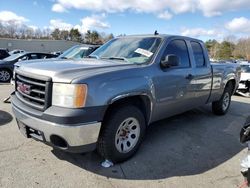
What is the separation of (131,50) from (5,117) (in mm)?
3228

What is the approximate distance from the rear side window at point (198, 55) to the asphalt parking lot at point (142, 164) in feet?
4.81

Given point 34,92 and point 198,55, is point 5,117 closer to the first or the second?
point 34,92

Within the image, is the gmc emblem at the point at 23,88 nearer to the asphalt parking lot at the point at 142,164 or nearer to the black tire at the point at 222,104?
the asphalt parking lot at the point at 142,164

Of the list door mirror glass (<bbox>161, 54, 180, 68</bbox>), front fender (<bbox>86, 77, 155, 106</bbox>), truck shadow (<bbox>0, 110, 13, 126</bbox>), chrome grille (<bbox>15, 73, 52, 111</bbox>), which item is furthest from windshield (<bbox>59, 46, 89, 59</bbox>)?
front fender (<bbox>86, 77, 155, 106</bbox>)

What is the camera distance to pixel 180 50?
209 inches

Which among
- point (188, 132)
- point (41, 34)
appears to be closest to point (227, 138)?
point (188, 132)

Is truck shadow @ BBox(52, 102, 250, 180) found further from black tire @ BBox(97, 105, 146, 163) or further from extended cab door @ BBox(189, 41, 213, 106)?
extended cab door @ BBox(189, 41, 213, 106)

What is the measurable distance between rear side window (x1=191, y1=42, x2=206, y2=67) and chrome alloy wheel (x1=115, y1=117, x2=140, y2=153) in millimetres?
2244

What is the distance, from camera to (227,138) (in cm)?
562

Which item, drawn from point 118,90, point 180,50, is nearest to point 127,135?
point 118,90

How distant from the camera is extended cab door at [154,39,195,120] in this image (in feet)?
14.8

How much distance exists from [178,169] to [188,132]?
187cm

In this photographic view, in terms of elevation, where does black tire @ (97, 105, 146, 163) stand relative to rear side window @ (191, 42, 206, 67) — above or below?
below

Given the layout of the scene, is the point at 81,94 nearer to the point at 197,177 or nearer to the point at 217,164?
the point at 197,177
